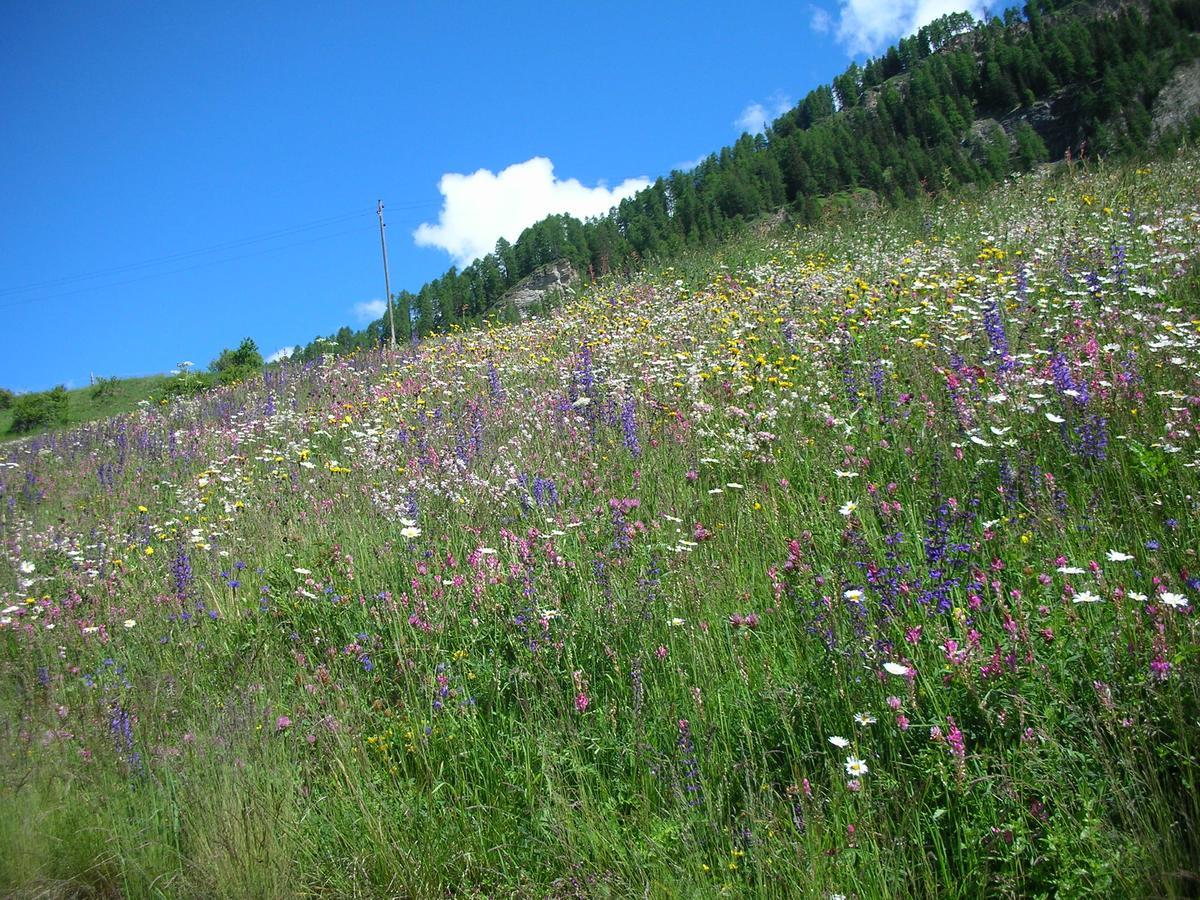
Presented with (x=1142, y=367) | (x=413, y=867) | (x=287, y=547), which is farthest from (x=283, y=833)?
(x=1142, y=367)

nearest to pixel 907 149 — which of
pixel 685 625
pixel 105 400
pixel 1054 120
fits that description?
pixel 1054 120

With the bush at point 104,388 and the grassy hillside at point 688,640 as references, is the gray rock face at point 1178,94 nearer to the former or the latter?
the grassy hillside at point 688,640

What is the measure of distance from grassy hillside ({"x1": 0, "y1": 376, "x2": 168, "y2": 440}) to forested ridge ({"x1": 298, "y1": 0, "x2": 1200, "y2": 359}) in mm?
5336

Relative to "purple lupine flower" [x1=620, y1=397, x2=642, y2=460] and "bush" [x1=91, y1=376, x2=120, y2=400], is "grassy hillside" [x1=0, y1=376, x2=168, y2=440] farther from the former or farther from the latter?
"purple lupine flower" [x1=620, y1=397, x2=642, y2=460]

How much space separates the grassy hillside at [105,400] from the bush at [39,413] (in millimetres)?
177

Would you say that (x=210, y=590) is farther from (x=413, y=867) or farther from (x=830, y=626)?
(x=830, y=626)

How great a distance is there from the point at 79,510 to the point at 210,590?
14.6ft

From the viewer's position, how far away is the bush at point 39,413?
18406mm

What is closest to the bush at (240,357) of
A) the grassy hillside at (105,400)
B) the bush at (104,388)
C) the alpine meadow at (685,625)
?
the grassy hillside at (105,400)

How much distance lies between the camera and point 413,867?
2420 mm

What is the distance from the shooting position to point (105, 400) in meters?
20.5

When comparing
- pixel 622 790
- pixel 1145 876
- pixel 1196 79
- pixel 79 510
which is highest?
pixel 1196 79

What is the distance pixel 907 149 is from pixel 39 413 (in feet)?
101

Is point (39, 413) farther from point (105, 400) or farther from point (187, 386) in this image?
point (187, 386)
